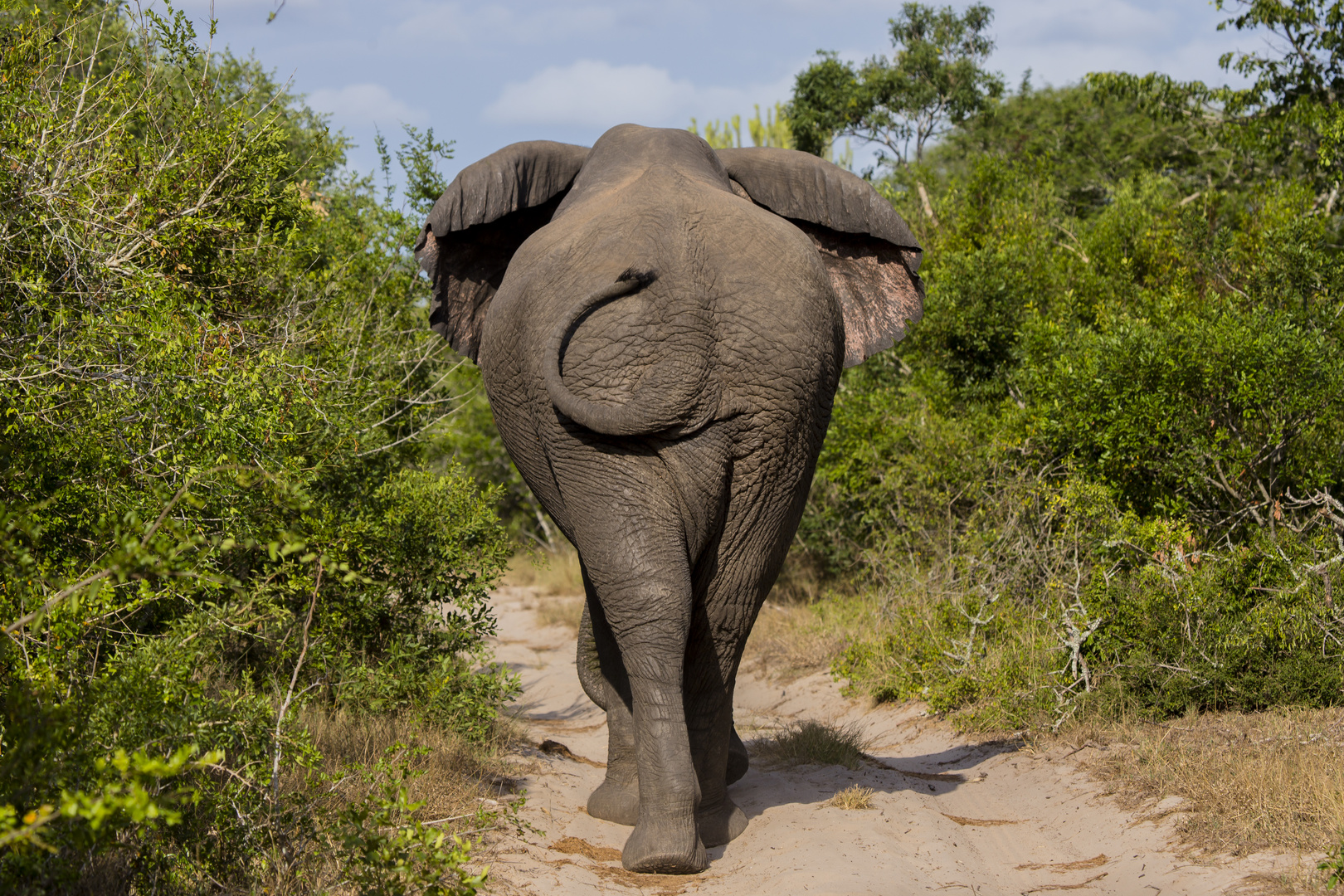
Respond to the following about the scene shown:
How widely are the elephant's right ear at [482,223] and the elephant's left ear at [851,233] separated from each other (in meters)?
0.76

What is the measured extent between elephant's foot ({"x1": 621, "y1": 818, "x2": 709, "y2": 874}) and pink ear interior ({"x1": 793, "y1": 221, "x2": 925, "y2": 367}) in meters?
2.08

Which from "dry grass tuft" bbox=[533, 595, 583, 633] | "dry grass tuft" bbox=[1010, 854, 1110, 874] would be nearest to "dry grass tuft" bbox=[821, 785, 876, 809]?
"dry grass tuft" bbox=[1010, 854, 1110, 874]

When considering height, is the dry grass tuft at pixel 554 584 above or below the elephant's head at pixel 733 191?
below

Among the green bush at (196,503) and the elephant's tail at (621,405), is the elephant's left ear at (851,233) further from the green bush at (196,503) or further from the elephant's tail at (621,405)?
the green bush at (196,503)

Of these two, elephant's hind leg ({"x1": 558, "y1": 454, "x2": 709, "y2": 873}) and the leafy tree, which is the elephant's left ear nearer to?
elephant's hind leg ({"x1": 558, "y1": 454, "x2": 709, "y2": 873})

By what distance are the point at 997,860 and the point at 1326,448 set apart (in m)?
4.22

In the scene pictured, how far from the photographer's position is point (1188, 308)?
8.52 metres

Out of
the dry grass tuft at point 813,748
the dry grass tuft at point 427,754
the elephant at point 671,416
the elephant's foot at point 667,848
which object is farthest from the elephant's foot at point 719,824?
the dry grass tuft at point 813,748

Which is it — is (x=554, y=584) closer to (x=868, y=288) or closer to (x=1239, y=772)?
(x=868, y=288)

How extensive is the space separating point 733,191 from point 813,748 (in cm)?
299

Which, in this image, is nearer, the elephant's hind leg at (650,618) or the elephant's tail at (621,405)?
the elephant's tail at (621,405)

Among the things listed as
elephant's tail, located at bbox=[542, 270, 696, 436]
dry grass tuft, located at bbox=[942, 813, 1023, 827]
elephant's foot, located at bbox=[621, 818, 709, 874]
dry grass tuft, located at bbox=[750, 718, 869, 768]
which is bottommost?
dry grass tuft, located at bbox=[942, 813, 1023, 827]

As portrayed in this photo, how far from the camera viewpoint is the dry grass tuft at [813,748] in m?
5.85

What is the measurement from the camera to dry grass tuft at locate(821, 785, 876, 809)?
4844 mm
